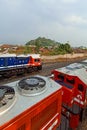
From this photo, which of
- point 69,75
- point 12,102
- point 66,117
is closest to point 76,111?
point 66,117

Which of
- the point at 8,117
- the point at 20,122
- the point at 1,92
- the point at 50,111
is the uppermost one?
the point at 1,92

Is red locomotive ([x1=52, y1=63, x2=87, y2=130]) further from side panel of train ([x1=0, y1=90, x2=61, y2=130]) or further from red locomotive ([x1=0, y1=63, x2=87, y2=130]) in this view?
side panel of train ([x1=0, y1=90, x2=61, y2=130])

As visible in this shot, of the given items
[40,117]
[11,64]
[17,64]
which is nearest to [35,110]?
[40,117]

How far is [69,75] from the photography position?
7707 millimetres

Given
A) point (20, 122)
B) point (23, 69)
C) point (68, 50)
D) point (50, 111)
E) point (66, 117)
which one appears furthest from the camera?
point (68, 50)

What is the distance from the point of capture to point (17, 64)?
2158 cm

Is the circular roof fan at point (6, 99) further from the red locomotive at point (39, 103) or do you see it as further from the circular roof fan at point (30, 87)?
the circular roof fan at point (30, 87)

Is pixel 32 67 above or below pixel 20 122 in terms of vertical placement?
below

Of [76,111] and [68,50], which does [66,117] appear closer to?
[76,111]

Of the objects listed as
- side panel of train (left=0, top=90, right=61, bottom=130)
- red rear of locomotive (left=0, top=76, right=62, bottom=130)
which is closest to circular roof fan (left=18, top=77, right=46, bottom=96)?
red rear of locomotive (left=0, top=76, right=62, bottom=130)

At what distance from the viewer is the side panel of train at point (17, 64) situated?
767 inches

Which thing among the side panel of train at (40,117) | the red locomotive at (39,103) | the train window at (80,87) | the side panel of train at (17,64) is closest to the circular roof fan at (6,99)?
the red locomotive at (39,103)

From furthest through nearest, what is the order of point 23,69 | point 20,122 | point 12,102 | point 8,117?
point 23,69, point 12,102, point 20,122, point 8,117

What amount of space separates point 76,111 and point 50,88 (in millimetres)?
2844
